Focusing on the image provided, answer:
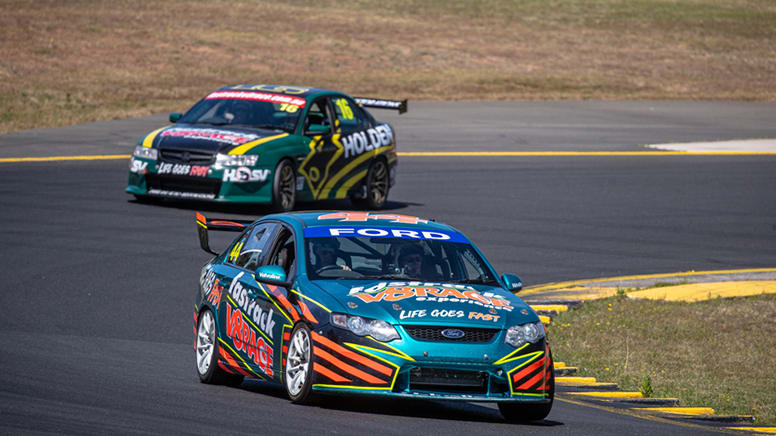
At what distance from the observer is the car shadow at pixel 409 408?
8500 millimetres

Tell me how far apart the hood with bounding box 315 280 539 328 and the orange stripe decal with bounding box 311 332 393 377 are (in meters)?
A: 0.23

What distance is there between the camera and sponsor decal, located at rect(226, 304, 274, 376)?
880 centimetres

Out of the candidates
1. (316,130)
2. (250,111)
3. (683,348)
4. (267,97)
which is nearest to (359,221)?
(683,348)

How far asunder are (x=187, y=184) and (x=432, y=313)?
10.5 meters

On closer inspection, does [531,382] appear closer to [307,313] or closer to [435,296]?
[435,296]

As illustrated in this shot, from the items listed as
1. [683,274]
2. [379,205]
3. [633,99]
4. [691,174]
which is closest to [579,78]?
[633,99]

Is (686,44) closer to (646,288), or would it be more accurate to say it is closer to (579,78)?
(579,78)

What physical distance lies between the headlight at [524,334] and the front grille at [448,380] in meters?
0.30

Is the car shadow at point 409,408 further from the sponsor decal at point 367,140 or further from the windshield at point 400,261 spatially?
the sponsor decal at point 367,140

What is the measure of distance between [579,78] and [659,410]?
39000 millimetres

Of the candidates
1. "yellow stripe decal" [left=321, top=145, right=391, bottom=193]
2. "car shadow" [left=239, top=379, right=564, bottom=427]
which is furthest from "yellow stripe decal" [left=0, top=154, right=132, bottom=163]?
"car shadow" [left=239, top=379, right=564, bottom=427]

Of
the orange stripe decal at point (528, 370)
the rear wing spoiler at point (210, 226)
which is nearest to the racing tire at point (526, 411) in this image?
the orange stripe decal at point (528, 370)

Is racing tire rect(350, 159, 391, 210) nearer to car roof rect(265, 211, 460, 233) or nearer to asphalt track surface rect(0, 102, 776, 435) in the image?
asphalt track surface rect(0, 102, 776, 435)

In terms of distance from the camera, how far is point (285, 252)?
9320 millimetres
